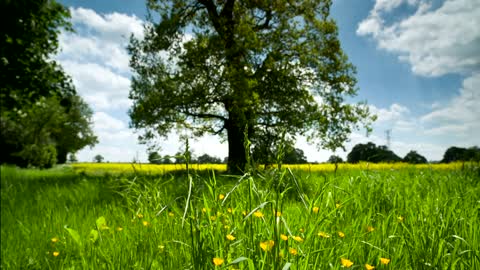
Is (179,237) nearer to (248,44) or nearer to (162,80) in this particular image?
(248,44)

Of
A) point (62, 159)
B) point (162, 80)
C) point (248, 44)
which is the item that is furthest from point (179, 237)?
point (62, 159)

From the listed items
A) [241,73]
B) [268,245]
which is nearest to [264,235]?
[268,245]

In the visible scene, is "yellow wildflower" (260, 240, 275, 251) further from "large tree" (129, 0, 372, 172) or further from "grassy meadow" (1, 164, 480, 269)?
"large tree" (129, 0, 372, 172)

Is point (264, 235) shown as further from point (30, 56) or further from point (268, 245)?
point (30, 56)

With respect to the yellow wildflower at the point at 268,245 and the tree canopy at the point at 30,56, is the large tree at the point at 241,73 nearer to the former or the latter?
the tree canopy at the point at 30,56

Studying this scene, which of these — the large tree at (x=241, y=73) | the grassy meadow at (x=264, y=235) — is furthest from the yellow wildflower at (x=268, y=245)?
the large tree at (x=241, y=73)

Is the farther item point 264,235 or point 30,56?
point 30,56

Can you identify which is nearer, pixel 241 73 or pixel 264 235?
pixel 264 235

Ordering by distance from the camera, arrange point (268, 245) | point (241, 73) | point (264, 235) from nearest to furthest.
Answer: point (268, 245)
point (264, 235)
point (241, 73)

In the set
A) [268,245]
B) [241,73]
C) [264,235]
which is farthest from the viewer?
[241,73]

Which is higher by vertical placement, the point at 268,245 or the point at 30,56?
the point at 30,56

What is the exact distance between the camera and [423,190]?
16.0 ft

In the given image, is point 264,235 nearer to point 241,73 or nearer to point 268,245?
point 268,245

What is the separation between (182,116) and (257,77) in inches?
155
